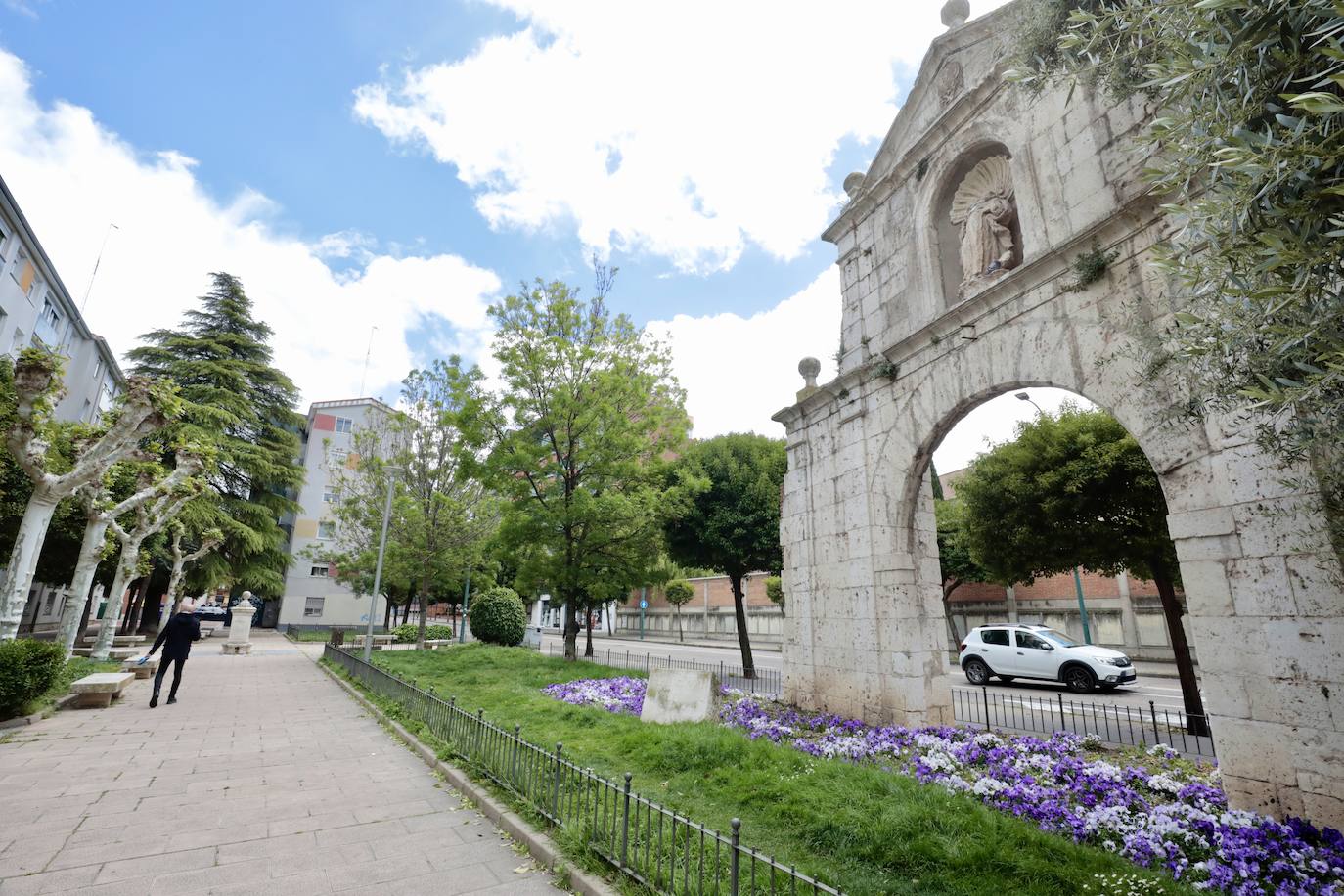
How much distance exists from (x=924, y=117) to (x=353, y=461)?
28.4 metres

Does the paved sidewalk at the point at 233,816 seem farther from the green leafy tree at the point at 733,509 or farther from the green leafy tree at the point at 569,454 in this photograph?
the green leafy tree at the point at 733,509

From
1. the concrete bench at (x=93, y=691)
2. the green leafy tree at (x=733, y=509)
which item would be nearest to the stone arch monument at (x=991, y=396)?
the green leafy tree at (x=733, y=509)

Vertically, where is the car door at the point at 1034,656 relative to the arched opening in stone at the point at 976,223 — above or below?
below

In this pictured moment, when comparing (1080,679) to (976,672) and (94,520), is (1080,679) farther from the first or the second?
(94,520)

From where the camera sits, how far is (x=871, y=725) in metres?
8.39

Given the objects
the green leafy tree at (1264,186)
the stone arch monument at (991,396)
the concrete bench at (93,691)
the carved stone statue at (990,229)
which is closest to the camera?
the green leafy tree at (1264,186)

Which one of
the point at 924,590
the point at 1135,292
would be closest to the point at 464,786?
the point at 924,590

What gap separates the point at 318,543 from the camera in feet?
127

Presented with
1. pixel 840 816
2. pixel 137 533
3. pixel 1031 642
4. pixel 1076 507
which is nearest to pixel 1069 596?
pixel 1031 642

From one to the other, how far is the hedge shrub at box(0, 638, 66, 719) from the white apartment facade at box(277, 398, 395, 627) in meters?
30.5

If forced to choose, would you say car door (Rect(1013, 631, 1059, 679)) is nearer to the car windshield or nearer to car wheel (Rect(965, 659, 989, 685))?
the car windshield

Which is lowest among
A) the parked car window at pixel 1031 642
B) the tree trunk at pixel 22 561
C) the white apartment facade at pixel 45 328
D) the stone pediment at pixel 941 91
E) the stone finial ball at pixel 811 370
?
the parked car window at pixel 1031 642

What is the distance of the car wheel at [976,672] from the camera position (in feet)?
55.3

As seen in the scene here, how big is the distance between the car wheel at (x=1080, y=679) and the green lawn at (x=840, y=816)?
11.7 meters
